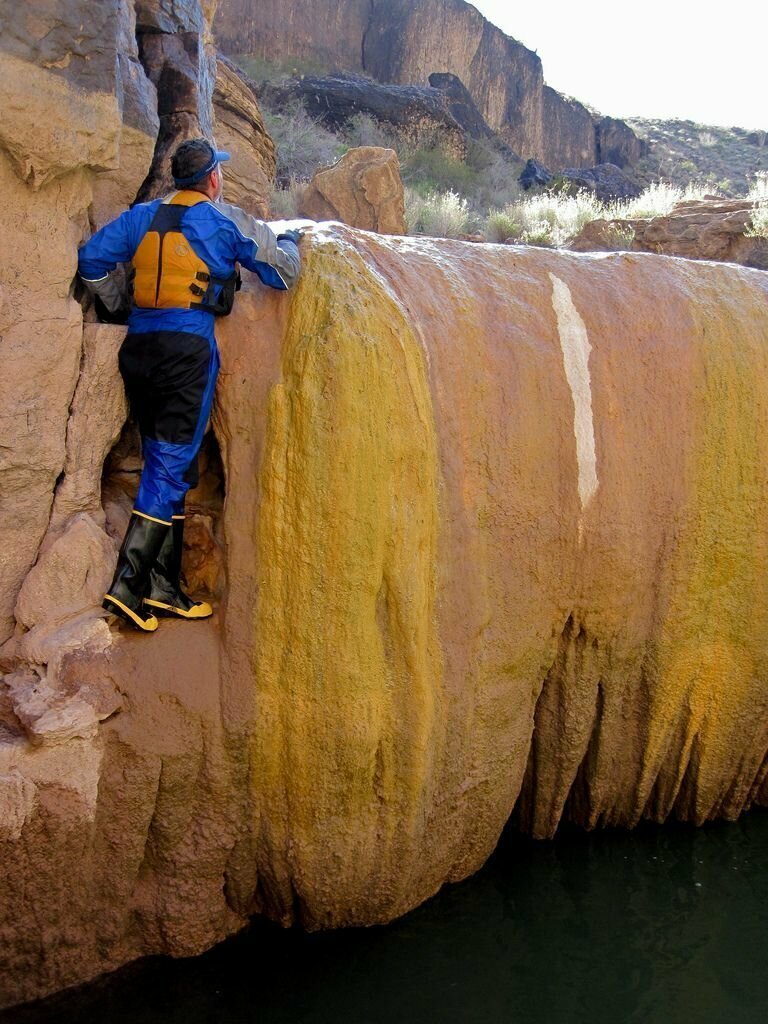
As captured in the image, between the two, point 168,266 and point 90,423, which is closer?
point 168,266

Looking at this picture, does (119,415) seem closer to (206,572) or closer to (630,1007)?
Answer: (206,572)

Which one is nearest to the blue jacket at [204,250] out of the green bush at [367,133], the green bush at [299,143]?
the green bush at [299,143]

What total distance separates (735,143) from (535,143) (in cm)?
623

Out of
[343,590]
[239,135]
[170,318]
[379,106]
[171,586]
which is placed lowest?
[171,586]

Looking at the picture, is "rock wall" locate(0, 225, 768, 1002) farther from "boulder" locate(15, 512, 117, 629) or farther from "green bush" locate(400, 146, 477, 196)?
"green bush" locate(400, 146, 477, 196)

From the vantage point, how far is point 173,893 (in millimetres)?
4023

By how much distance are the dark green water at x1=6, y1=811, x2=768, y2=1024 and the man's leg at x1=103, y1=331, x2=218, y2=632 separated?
54.4 inches

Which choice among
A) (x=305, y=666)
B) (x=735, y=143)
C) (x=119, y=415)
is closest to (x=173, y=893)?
(x=305, y=666)

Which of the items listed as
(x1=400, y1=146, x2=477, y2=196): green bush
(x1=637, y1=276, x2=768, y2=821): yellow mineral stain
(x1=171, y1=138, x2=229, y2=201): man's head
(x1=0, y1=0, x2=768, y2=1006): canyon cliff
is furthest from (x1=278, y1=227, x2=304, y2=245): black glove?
(x1=400, y1=146, x2=477, y2=196): green bush

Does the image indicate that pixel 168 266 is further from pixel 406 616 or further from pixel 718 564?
pixel 718 564

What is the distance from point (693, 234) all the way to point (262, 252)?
7.22 metres

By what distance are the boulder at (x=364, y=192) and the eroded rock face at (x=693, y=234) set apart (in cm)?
179

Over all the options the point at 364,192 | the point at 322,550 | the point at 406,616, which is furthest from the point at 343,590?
the point at 364,192

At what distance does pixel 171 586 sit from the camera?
4.01 metres
